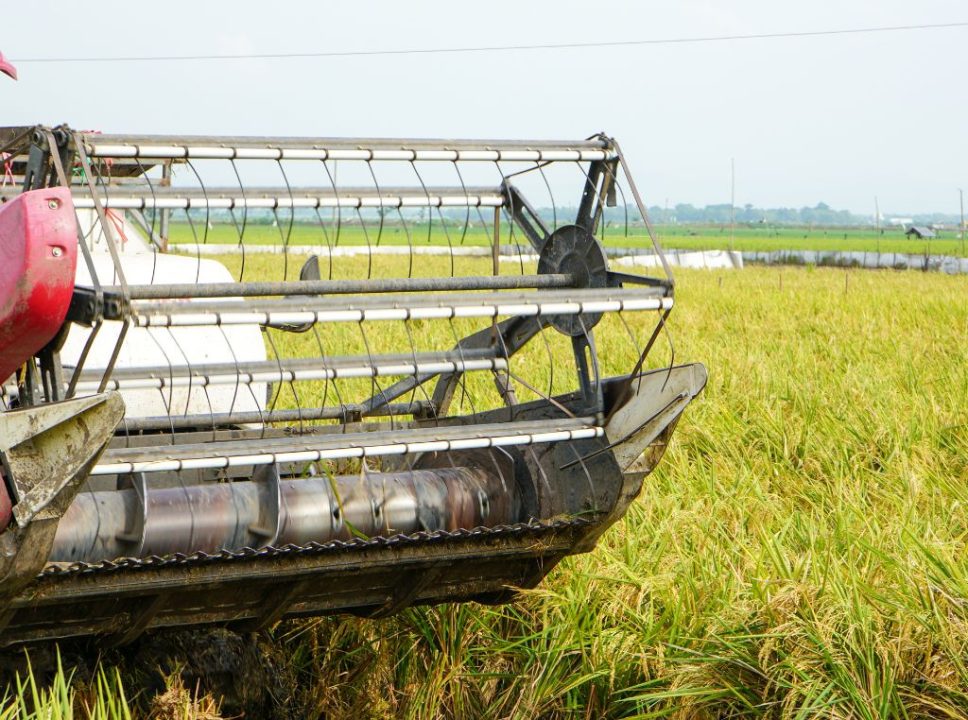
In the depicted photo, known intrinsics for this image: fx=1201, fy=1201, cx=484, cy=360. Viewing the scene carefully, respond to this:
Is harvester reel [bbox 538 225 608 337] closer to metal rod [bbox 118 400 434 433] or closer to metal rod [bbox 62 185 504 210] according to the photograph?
metal rod [bbox 62 185 504 210]

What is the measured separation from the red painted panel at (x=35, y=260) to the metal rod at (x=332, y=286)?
0.71 ft

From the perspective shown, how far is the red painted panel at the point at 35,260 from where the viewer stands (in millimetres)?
2164

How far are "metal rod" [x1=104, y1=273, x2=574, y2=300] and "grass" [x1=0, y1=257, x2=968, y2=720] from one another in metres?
0.22

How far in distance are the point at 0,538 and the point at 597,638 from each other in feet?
5.16

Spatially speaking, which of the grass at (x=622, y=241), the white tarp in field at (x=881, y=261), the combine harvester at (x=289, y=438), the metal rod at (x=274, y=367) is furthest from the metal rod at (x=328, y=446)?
the white tarp in field at (x=881, y=261)

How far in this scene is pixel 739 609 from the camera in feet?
10.1

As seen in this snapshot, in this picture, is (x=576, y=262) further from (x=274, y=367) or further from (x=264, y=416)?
(x=264, y=416)

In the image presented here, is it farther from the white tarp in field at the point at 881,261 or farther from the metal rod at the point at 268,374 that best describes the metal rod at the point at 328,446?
the white tarp in field at the point at 881,261

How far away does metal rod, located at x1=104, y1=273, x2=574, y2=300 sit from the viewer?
259cm

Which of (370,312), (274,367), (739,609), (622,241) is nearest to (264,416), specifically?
(274,367)

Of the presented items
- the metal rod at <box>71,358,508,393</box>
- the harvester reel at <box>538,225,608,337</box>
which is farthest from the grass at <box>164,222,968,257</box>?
the metal rod at <box>71,358,508,393</box>

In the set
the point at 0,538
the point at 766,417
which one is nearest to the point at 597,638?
the point at 0,538

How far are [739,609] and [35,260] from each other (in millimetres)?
1901

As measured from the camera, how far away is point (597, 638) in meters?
3.20
